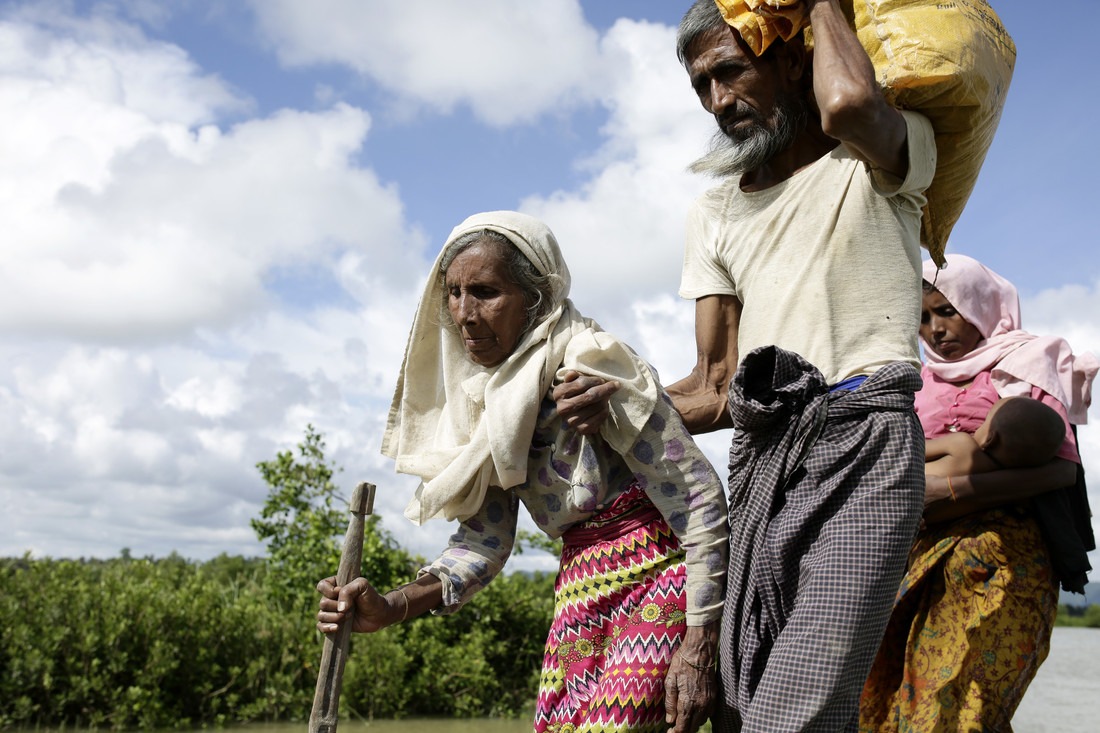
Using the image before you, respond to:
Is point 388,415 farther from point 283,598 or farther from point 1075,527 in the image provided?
point 283,598

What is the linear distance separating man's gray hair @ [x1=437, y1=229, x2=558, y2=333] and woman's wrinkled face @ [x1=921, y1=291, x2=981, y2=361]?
63.7 inches

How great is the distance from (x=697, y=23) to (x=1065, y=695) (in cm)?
871

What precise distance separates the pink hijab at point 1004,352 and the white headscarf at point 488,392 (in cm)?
153

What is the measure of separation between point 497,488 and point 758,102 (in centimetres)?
129

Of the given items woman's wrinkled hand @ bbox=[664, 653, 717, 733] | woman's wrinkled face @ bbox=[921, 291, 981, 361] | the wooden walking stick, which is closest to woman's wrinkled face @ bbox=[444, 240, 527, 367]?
the wooden walking stick

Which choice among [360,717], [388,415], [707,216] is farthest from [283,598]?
[707,216]

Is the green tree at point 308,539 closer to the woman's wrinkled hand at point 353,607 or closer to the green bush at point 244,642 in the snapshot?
the green bush at point 244,642

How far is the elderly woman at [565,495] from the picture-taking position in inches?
98.9

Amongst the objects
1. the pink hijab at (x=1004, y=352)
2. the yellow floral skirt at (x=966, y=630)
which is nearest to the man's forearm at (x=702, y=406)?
the yellow floral skirt at (x=966, y=630)

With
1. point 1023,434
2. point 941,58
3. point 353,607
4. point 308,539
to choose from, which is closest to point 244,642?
point 308,539

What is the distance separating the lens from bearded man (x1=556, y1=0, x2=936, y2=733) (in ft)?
7.34

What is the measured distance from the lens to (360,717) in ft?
27.4

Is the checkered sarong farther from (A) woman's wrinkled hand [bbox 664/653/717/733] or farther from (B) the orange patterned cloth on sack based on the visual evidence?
(B) the orange patterned cloth on sack

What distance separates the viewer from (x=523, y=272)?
2.79 m
